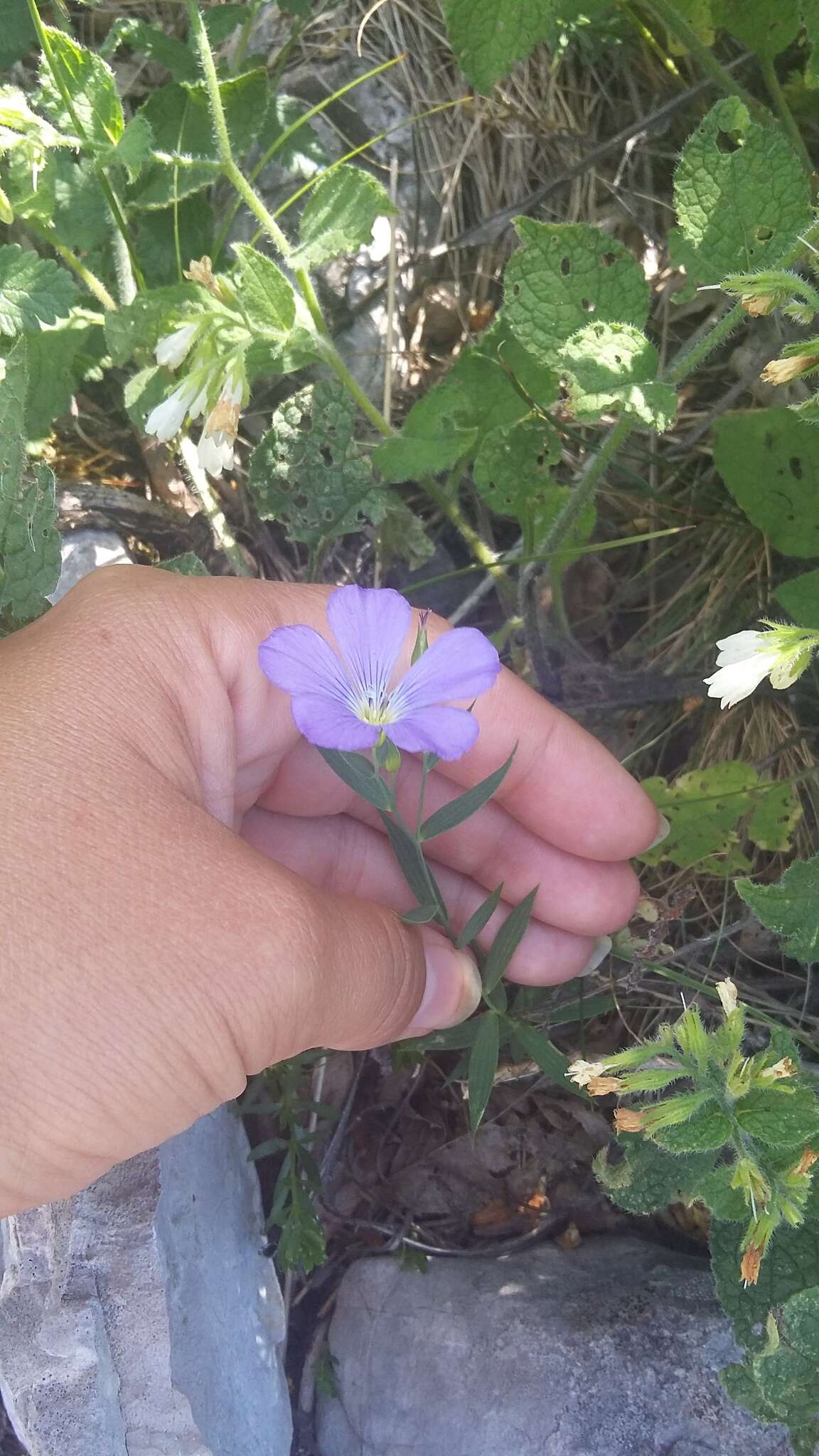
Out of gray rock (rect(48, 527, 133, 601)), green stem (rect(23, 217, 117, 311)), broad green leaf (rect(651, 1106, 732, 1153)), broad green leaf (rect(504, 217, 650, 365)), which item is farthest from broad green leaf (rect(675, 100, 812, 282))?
gray rock (rect(48, 527, 133, 601))

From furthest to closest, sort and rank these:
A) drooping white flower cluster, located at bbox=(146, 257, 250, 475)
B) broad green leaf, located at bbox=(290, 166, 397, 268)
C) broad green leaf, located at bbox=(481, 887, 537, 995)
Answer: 1. broad green leaf, located at bbox=(290, 166, 397, 268)
2. drooping white flower cluster, located at bbox=(146, 257, 250, 475)
3. broad green leaf, located at bbox=(481, 887, 537, 995)

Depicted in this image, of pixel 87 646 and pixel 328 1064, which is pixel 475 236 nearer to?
pixel 87 646

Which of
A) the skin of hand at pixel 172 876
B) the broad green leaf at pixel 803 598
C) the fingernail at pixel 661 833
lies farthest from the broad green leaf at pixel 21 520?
the broad green leaf at pixel 803 598

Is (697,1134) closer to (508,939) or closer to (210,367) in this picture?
(508,939)

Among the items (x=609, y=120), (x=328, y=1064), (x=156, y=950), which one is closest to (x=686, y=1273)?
(x=328, y=1064)

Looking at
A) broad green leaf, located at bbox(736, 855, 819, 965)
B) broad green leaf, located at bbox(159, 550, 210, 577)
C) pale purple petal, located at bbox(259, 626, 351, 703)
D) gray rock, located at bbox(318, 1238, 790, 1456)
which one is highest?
pale purple petal, located at bbox(259, 626, 351, 703)

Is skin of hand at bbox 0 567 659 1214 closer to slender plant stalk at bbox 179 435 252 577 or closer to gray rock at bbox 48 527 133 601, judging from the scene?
slender plant stalk at bbox 179 435 252 577
